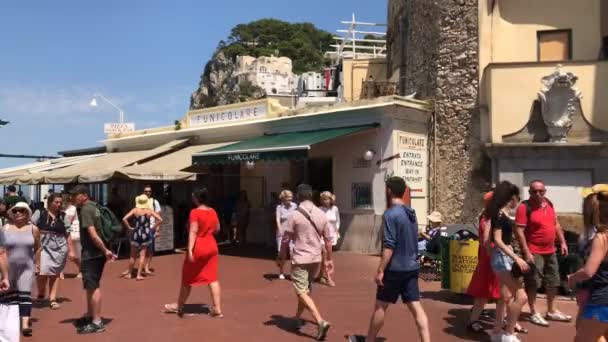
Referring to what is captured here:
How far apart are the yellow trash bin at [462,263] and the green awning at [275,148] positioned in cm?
529

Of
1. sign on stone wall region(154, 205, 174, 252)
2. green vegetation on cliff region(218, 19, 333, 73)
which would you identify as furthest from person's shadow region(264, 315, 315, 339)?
green vegetation on cliff region(218, 19, 333, 73)

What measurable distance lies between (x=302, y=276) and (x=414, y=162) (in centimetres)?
827

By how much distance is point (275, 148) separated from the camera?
44.2 feet

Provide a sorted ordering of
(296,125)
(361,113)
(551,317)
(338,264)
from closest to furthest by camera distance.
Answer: (551,317)
(338,264)
(361,113)
(296,125)

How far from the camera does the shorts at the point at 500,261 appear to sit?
5891 millimetres

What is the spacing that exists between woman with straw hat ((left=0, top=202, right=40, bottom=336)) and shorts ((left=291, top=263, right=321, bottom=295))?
9.33 ft

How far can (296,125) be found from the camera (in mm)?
15750

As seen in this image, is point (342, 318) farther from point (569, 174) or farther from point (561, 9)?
point (561, 9)

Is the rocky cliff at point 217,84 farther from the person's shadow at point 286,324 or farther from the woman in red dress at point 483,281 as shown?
the woman in red dress at point 483,281

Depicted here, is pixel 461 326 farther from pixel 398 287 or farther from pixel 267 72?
pixel 267 72

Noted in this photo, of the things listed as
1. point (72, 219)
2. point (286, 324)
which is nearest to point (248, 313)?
point (286, 324)

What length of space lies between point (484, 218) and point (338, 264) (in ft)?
20.6

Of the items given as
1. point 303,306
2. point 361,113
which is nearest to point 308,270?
point 303,306

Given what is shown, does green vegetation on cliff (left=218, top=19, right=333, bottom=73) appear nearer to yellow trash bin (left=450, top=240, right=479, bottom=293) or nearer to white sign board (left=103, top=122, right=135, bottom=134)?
white sign board (left=103, top=122, right=135, bottom=134)
